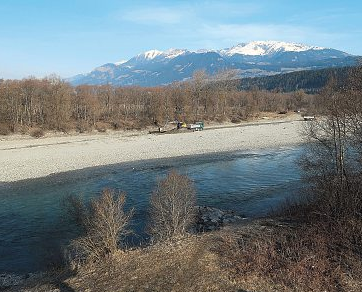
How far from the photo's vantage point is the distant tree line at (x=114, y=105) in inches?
2726

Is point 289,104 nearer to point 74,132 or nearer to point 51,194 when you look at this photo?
point 74,132

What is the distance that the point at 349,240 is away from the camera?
12875 mm

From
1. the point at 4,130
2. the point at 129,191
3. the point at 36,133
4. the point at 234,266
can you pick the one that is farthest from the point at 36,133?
the point at 234,266

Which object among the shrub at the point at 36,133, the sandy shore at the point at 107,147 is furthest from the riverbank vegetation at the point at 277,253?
the shrub at the point at 36,133

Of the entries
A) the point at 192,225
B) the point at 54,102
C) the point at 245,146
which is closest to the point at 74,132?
the point at 54,102

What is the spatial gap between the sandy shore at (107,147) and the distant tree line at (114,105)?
621 cm

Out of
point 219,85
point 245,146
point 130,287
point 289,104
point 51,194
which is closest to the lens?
point 130,287

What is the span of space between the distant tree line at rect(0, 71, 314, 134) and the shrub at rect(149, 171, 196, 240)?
39970 millimetres

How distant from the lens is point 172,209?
57.4ft

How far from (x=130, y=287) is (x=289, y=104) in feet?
408

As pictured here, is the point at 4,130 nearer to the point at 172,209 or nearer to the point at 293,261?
the point at 172,209

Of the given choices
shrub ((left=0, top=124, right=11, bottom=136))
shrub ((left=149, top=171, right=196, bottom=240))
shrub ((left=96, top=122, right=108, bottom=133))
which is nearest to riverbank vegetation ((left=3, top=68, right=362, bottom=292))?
shrub ((left=149, top=171, right=196, bottom=240))

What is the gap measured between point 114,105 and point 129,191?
187 ft

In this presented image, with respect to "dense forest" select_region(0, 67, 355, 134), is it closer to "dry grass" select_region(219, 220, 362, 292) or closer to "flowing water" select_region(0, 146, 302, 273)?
"flowing water" select_region(0, 146, 302, 273)
